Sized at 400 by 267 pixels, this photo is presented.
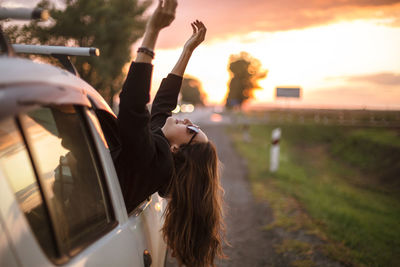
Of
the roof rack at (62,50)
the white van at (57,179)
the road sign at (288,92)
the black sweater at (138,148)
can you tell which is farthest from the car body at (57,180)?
the road sign at (288,92)

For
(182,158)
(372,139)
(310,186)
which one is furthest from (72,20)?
(372,139)

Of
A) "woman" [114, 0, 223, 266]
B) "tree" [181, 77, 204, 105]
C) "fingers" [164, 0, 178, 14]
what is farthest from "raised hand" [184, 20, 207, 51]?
"tree" [181, 77, 204, 105]

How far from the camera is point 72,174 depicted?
1.56m

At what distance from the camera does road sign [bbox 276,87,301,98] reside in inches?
1514

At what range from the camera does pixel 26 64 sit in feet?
3.57

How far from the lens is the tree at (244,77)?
7681 centimetres

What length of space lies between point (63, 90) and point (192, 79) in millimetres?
143319

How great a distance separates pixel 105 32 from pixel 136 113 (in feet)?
49.2

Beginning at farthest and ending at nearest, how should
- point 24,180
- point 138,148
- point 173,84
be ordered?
point 173,84
point 138,148
point 24,180

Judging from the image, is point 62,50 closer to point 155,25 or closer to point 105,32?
point 155,25

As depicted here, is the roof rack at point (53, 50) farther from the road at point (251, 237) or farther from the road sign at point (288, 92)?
the road sign at point (288, 92)

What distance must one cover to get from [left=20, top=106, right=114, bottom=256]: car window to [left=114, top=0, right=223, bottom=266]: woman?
0.23 meters

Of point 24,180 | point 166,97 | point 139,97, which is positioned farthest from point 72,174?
point 166,97

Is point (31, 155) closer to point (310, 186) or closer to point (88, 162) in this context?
point (88, 162)
